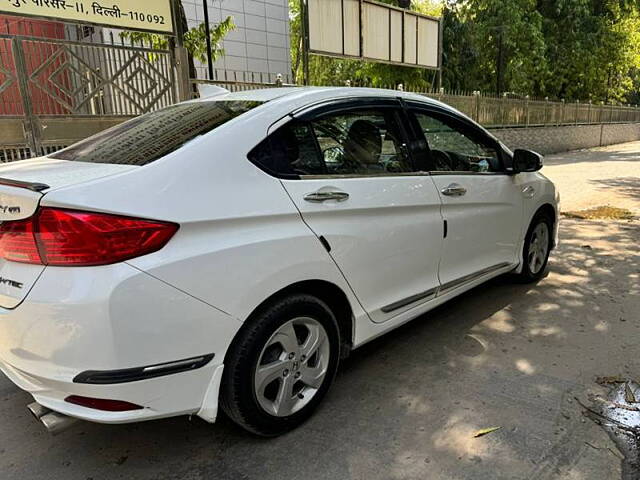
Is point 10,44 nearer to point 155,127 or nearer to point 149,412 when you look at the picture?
point 155,127

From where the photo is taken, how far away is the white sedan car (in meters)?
1.89

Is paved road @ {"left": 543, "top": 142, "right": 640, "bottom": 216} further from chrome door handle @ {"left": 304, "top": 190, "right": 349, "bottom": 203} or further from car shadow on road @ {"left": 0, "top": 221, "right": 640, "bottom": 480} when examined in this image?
chrome door handle @ {"left": 304, "top": 190, "right": 349, "bottom": 203}

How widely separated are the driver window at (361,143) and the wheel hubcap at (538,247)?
197 centimetres

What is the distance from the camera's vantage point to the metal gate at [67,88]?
6453 millimetres

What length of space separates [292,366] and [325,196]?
853mm

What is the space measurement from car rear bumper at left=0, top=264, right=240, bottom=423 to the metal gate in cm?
546

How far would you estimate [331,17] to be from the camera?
1062 cm

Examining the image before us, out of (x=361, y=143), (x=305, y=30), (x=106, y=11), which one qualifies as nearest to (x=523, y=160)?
(x=361, y=143)

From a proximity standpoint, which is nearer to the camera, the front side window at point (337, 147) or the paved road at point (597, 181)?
the front side window at point (337, 147)

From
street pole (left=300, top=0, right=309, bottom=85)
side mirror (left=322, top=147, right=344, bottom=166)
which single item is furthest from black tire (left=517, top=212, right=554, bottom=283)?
street pole (left=300, top=0, right=309, bottom=85)

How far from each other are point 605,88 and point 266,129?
94.1 ft

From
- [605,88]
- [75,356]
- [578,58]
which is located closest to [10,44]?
[75,356]

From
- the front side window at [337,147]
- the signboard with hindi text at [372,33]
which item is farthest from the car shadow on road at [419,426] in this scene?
the signboard with hindi text at [372,33]

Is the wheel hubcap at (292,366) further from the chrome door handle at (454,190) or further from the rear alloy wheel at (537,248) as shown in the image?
the rear alloy wheel at (537,248)
